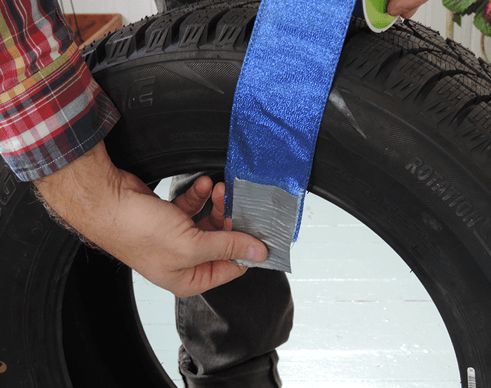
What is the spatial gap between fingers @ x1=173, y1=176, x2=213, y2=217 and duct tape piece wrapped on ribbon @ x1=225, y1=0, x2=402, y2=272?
0.08m

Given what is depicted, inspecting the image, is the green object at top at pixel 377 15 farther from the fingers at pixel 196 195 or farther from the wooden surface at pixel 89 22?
the wooden surface at pixel 89 22

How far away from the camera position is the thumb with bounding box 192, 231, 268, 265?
68 centimetres

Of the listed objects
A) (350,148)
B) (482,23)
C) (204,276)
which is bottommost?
(204,276)

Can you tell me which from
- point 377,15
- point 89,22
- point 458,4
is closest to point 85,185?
point 377,15

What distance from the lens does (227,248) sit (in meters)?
0.70

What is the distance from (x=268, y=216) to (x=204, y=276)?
84 millimetres

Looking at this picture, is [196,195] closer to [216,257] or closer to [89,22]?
[216,257]

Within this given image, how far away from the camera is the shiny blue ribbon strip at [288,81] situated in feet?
2.11

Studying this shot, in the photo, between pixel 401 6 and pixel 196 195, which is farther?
pixel 196 195

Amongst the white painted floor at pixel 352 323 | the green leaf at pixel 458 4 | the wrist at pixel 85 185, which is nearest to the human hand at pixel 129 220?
the wrist at pixel 85 185

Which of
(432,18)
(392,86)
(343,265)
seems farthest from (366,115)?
(432,18)

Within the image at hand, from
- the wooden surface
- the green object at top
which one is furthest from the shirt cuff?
the wooden surface

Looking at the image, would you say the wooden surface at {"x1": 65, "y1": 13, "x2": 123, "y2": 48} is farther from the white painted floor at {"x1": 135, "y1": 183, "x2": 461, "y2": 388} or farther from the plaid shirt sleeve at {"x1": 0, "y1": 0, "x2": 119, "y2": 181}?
the plaid shirt sleeve at {"x1": 0, "y1": 0, "x2": 119, "y2": 181}

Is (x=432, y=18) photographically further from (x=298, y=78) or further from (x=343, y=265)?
(x=298, y=78)
